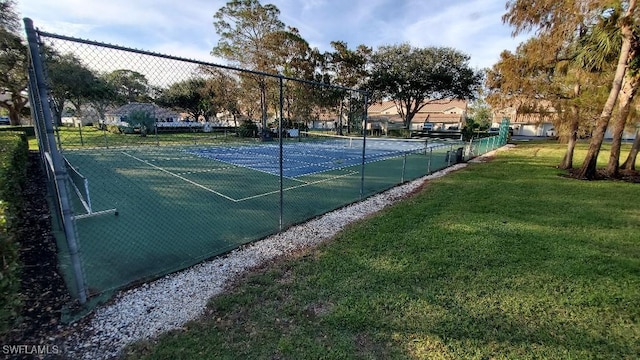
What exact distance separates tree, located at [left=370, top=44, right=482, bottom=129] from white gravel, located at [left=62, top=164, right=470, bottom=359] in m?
36.7

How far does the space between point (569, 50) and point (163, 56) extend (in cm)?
1459

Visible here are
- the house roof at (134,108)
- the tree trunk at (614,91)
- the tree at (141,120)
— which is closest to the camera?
the tree trunk at (614,91)

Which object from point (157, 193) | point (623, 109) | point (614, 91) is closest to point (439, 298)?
point (157, 193)

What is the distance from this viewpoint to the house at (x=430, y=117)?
55062 mm

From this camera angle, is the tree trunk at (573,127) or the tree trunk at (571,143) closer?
the tree trunk at (573,127)

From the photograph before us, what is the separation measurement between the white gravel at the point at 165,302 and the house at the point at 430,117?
166ft

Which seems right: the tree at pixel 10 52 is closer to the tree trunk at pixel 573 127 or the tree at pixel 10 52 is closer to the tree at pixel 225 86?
the tree at pixel 225 86

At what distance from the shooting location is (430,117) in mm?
58250

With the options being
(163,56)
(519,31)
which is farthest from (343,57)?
(163,56)

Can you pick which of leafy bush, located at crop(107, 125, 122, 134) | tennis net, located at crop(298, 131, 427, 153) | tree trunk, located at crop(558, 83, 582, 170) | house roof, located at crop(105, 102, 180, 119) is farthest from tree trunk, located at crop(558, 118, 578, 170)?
leafy bush, located at crop(107, 125, 122, 134)

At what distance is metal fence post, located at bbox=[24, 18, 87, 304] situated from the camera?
2.36 m

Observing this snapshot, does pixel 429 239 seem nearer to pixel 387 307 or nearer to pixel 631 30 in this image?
pixel 387 307

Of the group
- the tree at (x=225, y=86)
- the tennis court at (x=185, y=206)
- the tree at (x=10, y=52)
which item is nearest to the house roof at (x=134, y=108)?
the tennis court at (x=185, y=206)

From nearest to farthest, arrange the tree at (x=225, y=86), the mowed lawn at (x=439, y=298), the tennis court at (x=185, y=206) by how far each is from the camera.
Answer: the mowed lawn at (x=439, y=298)
the tennis court at (x=185, y=206)
the tree at (x=225, y=86)
